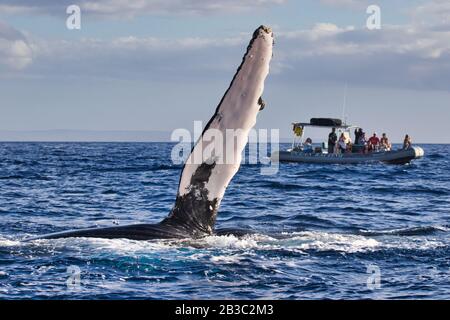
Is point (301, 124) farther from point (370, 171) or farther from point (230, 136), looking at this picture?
point (230, 136)

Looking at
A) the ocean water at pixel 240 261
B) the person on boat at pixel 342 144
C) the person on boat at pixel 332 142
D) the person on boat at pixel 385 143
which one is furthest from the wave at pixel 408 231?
the person on boat at pixel 385 143

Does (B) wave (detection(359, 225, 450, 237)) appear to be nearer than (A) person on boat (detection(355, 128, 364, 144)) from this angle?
Yes

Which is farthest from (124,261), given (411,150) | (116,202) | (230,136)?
(411,150)

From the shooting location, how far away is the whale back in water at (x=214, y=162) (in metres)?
10.2

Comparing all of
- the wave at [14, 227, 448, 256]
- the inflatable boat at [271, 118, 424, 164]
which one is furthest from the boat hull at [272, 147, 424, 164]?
the wave at [14, 227, 448, 256]

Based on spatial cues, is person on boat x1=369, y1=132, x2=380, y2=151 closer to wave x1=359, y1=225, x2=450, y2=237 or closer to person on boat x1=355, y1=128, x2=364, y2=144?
person on boat x1=355, y1=128, x2=364, y2=144

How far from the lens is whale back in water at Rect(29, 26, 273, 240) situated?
33.5ft

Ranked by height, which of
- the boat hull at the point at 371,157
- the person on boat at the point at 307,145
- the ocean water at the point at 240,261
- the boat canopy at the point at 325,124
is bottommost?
the ocean water at the point at 240,261

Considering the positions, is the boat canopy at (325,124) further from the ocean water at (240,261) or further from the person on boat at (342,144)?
the ocean water at (240,261)

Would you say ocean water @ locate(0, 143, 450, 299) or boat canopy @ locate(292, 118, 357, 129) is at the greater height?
boat canopy @ locate(292, 118, 357, 129)

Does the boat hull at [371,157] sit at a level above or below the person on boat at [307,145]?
below

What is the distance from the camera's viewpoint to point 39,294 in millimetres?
9555

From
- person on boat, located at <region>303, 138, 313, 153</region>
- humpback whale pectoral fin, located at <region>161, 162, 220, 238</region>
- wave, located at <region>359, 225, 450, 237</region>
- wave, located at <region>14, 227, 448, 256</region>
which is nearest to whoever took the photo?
humpback whale pectoral fin, located at <region>161, 162, 220, 238</region>
